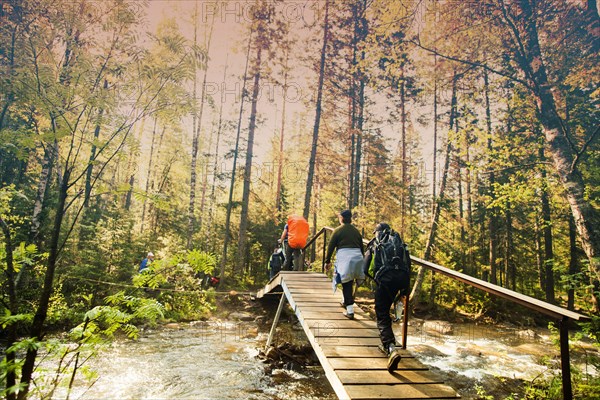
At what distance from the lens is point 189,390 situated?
6.58m

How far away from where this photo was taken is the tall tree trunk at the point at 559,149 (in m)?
5.82

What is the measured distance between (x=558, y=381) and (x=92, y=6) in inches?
367

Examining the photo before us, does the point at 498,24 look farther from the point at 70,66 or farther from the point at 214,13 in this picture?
the point at 214,13

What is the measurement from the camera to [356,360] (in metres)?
4.05

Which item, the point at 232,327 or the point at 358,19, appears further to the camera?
the point at 358,19

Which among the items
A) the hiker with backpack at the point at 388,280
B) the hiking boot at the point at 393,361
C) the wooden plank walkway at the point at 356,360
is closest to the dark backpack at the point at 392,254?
the hiker with backpack at the point at 388,280

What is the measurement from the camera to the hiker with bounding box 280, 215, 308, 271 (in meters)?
8.63

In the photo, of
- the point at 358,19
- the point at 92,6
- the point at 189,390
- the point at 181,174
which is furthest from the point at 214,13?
the point at 189,390

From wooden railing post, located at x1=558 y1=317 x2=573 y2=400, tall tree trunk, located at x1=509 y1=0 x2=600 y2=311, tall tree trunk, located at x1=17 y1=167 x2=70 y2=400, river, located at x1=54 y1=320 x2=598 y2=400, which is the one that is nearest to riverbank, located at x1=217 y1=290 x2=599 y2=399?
river, located at x1=54 y1=320 x2=598 y2=400

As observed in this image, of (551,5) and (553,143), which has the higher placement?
(551,5)

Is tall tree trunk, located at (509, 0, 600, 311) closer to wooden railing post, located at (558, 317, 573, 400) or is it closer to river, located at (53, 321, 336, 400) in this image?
wooden railing post, located at (558, 317, 573, 400)

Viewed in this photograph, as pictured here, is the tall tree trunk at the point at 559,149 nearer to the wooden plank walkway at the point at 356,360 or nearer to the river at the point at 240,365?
the river at the point at 240,365

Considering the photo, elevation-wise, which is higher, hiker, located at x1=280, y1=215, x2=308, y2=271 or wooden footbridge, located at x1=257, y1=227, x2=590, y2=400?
hiker, located at x1=280, y1=215, x2=308, y2=271

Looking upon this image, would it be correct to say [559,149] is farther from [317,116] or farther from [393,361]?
[317,116]
